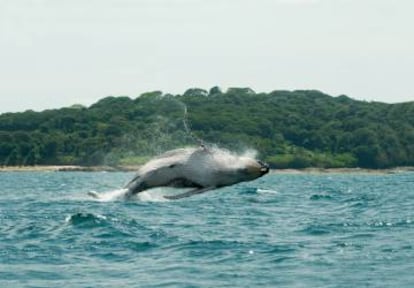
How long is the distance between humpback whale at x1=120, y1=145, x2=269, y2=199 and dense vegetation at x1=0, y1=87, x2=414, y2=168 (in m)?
111

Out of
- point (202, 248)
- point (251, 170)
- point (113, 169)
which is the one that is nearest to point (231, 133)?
point (113, 169)

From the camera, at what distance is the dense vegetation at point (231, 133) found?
150375 millimetres

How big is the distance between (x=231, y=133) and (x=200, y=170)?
479 ft

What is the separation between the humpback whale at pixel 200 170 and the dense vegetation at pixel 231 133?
11078 centimetres

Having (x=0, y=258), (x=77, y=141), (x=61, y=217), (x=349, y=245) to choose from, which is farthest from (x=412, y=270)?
(x=77, y=141)

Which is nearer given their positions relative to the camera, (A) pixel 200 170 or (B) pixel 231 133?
(A) pixel 200 170

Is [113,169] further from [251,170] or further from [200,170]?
[251,170]

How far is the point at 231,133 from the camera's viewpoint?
164250 millimetres

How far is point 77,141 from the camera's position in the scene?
15150 cm

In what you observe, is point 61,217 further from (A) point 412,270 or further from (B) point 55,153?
(B) point 55,153

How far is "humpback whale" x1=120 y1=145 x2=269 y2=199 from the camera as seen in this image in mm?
17750

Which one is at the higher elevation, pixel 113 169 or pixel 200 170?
pixel 200 170

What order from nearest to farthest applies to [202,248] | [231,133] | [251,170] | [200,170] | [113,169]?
[251,170], [200,170], [202,248], [113,169], [231,133]

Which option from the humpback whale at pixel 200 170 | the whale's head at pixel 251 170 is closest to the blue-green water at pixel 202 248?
the humpback whale at pixel 200 170
